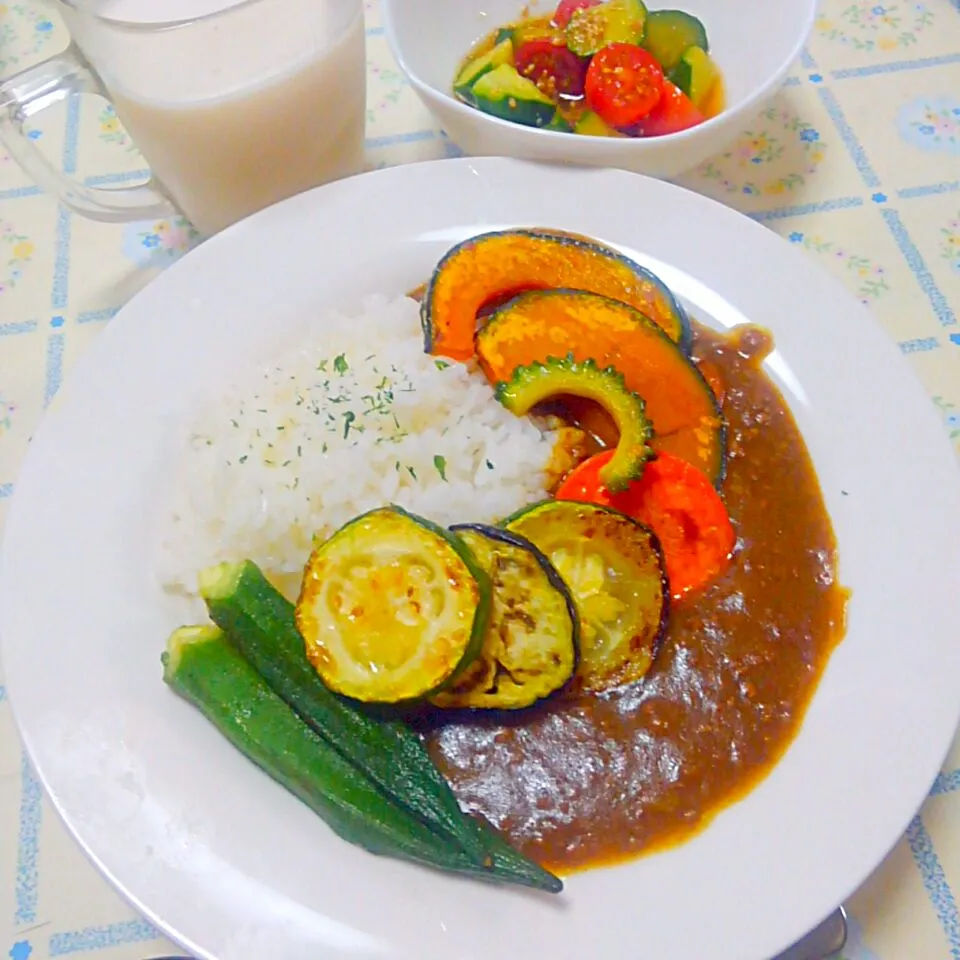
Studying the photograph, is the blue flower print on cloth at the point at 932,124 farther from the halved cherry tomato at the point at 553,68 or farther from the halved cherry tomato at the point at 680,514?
the halved cherry tomato at the point at 680,514

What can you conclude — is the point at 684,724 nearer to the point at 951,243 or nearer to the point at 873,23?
the point at 951,243

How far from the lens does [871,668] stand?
4.67ft

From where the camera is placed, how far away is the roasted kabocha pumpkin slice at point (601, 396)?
63.2 inches

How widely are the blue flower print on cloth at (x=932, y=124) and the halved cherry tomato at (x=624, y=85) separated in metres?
0.72

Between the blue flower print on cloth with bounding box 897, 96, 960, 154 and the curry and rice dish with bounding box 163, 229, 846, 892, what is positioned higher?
the curry and rice dish with bounding box 163, 229, 846, 892

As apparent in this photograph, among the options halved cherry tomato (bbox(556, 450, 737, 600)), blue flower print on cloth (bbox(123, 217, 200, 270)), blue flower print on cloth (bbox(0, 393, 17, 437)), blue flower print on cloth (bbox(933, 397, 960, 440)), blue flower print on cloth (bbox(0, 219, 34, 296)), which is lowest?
blue flower print on cloth (bbox(933, 397, 960, 440))

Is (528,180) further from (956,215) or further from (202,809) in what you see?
(202,809)

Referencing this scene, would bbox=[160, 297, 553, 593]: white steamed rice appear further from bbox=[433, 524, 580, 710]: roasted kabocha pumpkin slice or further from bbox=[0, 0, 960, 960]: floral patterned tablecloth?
bbox=[0, 0, 960, 960]: floral patterned tablecloth

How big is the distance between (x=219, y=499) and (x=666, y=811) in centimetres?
92

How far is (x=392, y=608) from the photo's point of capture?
4.56 ft

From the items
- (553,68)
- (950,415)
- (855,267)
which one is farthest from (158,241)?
(950,415)

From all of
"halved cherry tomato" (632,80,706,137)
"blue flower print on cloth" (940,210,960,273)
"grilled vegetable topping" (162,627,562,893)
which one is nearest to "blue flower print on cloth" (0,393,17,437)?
"grilled vegetable topping" (162,627,562,893)

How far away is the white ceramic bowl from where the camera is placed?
6.19 ft

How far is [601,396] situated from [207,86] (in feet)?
3.18
